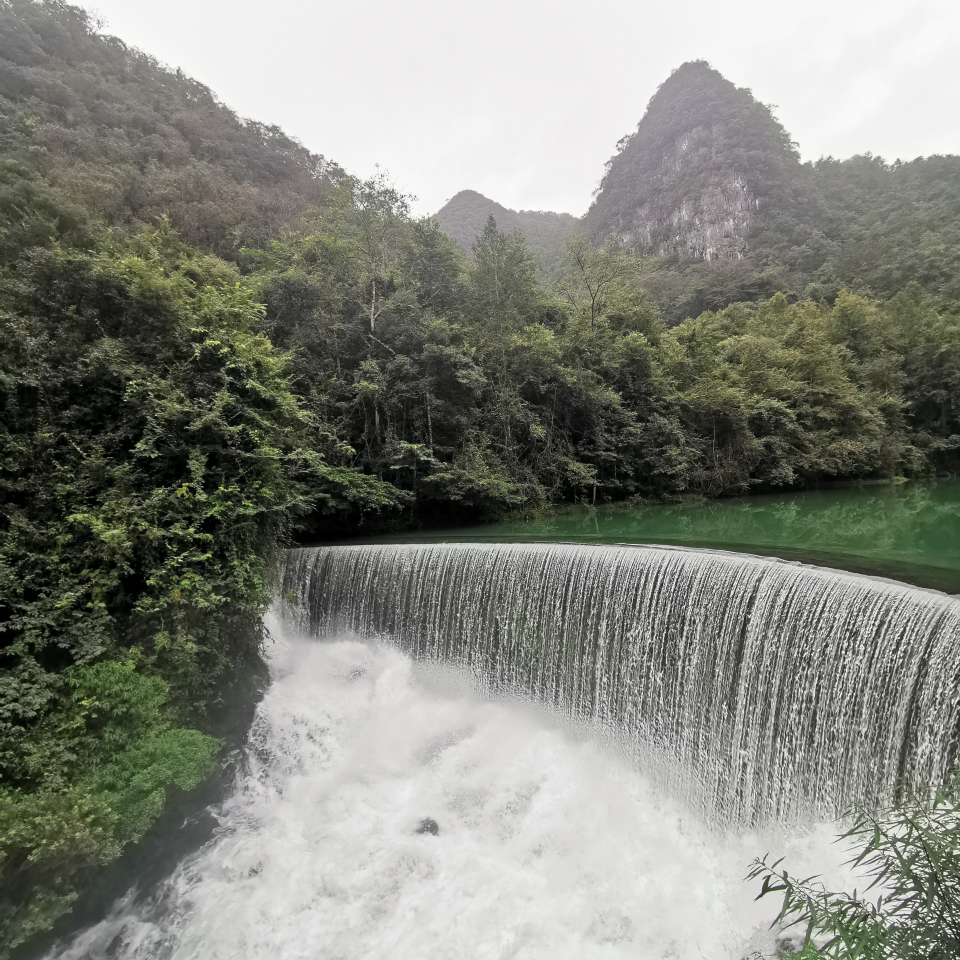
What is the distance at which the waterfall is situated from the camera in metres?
4.11

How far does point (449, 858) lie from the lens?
16.7 feet

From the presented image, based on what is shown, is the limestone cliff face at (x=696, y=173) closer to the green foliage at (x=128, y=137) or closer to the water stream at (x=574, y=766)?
the green foliage at (x=128, y=137)

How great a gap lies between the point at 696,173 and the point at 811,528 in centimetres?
6044

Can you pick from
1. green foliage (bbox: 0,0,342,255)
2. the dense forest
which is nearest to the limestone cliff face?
the dense forest

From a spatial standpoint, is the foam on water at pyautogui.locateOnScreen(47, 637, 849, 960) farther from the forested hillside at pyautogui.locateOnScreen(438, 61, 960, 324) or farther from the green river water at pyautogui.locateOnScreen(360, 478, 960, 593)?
the forested hillside at pyautogui.locateOnScreen(438, 61, 960, 324)

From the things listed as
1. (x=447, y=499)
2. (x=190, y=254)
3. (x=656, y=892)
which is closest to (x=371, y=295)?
(x=190, y=254)

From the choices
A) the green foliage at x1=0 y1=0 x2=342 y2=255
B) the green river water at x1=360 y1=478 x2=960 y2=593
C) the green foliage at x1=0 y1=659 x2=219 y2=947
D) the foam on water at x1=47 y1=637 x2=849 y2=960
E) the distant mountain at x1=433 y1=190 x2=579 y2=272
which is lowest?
the foam on water at x1=47 y1=637 x2=849 y2=960

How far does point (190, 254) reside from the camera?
37.0 ft

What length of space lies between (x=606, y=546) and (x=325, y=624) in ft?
15.6

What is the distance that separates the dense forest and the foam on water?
0.83 m

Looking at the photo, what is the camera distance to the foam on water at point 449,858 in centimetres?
427

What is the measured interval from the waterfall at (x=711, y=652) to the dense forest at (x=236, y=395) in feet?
8.95

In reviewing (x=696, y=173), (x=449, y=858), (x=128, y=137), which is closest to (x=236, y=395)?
(x=449, y=858)

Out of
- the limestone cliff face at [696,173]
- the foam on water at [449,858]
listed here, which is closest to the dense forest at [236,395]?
the foam on water at [449,858]
